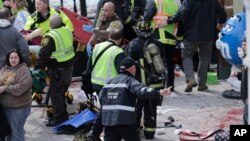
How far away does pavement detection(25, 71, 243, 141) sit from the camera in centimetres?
837

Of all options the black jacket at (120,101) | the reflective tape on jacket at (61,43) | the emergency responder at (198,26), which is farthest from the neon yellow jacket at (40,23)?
the black jacket at (120,101)

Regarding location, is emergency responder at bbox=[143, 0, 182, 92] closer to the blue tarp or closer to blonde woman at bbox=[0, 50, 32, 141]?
the blue tarp

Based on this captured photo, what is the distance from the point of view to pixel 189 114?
9.12m

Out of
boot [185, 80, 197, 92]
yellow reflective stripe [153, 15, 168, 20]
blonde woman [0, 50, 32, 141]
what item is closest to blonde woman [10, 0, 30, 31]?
yellow reflective stripe [153, 15, 168, 20]

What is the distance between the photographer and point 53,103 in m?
8.77

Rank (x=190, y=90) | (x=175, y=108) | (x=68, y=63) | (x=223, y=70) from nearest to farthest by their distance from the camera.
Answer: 1. (x=68, y=63)
2. (x=175, y=108)
3. (x=190, y=90)
4. (x=223, y=70)

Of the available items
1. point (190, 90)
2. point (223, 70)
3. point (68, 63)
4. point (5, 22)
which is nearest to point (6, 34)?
point (5, 22)

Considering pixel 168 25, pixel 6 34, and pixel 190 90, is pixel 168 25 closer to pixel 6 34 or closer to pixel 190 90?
pixel 190 90

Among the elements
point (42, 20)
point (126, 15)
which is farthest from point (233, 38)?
point (42, 20)

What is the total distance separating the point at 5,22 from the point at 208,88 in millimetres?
4048

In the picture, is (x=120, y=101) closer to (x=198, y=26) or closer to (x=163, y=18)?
(x=163, y=18)

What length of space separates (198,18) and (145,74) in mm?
2616

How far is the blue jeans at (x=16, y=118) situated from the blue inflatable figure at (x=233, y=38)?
3.50 metres

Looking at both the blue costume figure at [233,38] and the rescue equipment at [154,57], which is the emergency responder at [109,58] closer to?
the rescue equipment at [154,57]
